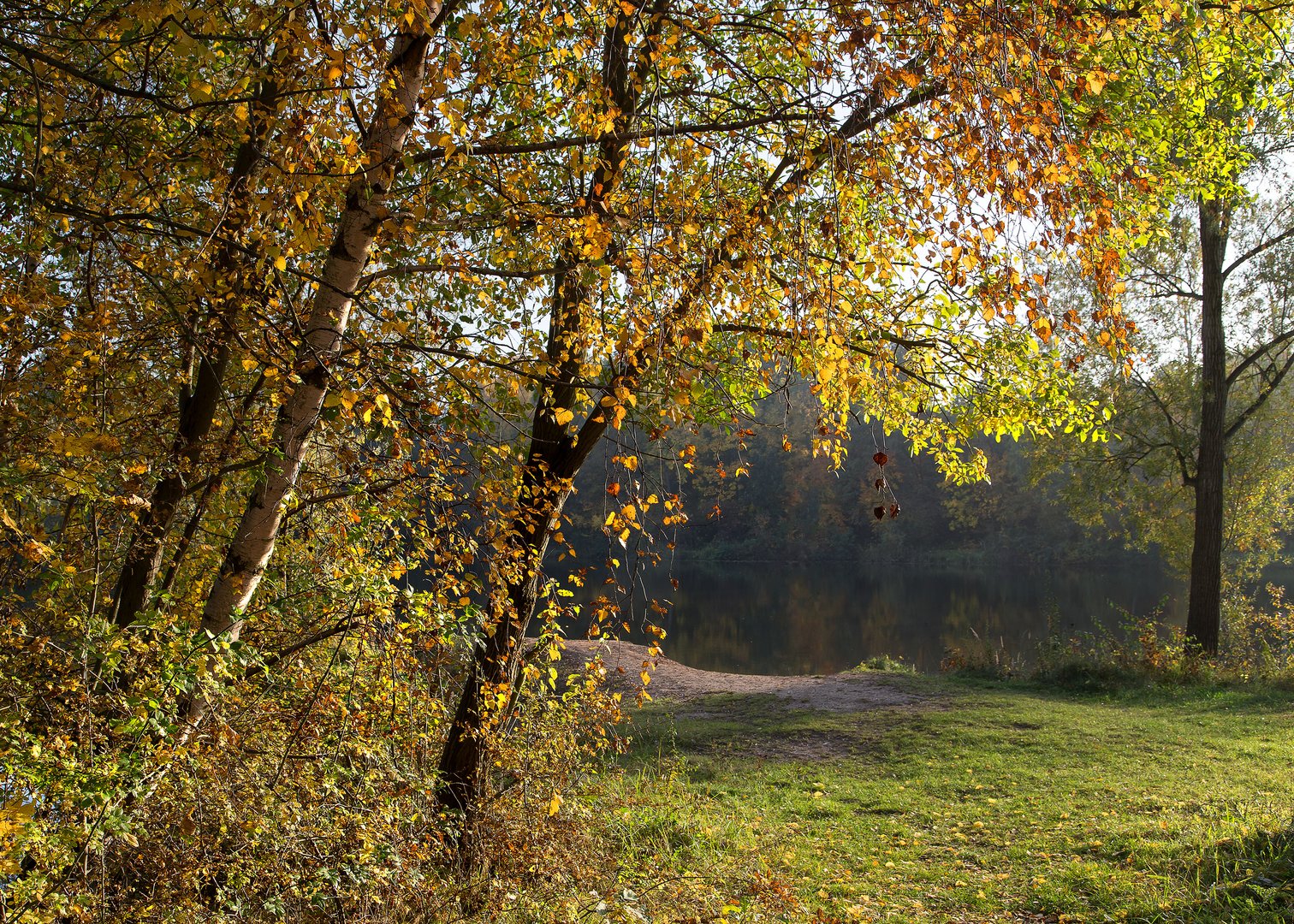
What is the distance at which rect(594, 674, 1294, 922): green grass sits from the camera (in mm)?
5012

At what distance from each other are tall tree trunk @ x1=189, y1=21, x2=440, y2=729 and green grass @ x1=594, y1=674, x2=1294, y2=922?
2.43 metres

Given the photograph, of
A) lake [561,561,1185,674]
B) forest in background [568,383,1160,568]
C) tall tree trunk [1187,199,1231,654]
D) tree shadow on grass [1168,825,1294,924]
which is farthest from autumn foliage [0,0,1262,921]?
forest in background [568,383,1160,568]

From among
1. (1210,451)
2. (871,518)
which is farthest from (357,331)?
(871,518)

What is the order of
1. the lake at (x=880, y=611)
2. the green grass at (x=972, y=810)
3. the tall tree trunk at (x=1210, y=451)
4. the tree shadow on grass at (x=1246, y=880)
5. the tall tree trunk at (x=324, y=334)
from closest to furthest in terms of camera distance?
1. the tall tree trunk at (x=324, y=334)
2. the tree shadow on grass at (x=1246, y=880)
3. the green grass at (x=972, y=810)
4. the tall tree trunk at (x=1210, y=451)
5. the lake at (x=880, y=611)

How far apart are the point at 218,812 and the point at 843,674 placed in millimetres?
12798

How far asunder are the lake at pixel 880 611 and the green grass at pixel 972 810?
11.4 feet

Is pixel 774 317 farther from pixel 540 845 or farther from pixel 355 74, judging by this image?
pixel 540 845

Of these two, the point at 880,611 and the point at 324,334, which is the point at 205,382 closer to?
the point at 324,334

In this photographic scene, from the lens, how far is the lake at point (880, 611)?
21.5 metres

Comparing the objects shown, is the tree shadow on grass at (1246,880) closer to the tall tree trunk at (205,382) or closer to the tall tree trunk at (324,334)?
the tall tree trunk at (324,334)

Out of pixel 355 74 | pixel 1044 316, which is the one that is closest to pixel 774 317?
pixel 1044 316

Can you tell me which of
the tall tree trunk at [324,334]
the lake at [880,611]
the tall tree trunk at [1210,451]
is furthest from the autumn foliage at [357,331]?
the tall tree trunk at [1210,451]

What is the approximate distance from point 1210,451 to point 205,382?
1525cm

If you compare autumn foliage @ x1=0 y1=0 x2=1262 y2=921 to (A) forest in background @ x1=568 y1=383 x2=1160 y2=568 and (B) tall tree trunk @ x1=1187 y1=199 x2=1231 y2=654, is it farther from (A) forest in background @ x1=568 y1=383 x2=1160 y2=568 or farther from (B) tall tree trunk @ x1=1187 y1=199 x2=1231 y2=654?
(A) forest in background @ x1=568 y1=383 x2=1160 y2=568
